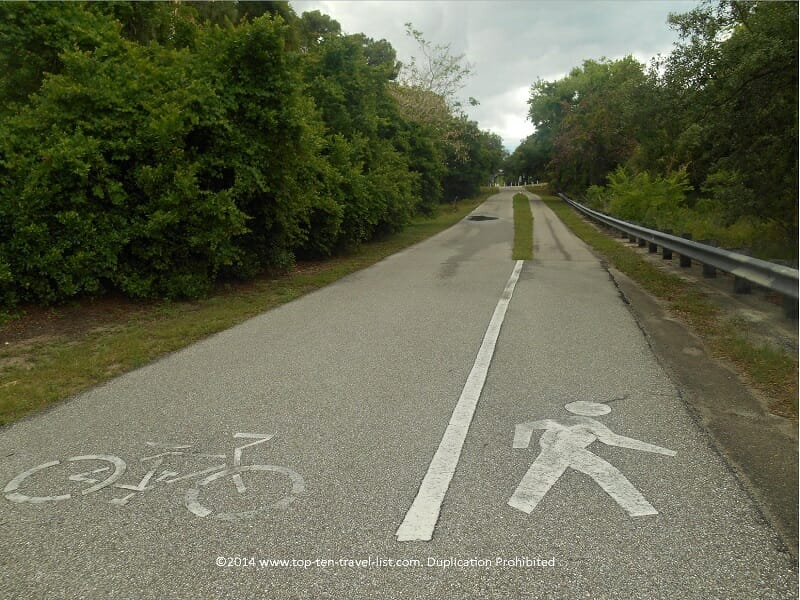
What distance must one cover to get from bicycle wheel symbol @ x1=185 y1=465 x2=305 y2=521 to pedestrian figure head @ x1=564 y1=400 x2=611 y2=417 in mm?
2139

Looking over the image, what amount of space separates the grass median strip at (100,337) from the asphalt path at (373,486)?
1.26ft

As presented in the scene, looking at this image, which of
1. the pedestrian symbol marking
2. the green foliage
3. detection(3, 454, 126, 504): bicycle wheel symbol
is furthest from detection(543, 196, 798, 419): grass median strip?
detection(3, 454, 126, 504): bicycle wheel symbol

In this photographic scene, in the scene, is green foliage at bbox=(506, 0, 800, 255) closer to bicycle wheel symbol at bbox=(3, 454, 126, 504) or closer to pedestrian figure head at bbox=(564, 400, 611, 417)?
pedestrian figure head at bbox=(564, 400, 611, 417)

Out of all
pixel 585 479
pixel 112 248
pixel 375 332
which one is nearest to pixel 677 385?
pixel 585 479

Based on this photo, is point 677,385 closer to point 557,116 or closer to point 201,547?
point 201,547

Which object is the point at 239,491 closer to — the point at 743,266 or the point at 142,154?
the point at 743,266

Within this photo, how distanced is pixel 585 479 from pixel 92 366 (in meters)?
4.98

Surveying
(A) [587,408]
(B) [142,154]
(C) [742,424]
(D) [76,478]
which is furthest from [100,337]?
(C) [742,424]

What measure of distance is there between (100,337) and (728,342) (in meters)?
7.35

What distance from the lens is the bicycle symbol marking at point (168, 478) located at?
317 cm

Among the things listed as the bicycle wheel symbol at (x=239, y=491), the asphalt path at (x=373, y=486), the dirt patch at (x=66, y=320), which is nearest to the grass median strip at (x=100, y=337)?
the dirt patch at (x=66, y=320)

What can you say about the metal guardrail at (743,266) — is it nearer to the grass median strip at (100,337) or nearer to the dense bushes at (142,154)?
the grass median strip at (100,337)

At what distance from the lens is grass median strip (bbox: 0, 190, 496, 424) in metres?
5.49

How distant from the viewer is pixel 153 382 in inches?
216
